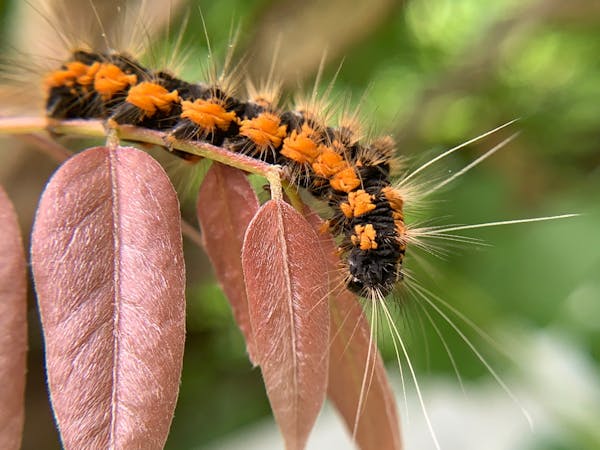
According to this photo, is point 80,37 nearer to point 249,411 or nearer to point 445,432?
point 249,411

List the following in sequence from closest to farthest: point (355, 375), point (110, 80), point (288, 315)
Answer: point (288, 315) < point (355, 375) < point (110, 80)

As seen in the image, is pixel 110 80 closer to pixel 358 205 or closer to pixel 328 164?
pixel 328 164

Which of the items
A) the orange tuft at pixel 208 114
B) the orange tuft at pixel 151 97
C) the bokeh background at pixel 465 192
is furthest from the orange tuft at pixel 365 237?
the bokeh background at pixel 465 192

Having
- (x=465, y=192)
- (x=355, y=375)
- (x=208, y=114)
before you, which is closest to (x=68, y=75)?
(x=208, y=114)

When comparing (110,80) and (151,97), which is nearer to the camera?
(151,97)

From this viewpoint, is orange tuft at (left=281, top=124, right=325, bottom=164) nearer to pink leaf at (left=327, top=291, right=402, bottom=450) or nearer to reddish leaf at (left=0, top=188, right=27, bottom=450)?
pink leaf at (left=327, top=291, right=402, bottom=450)
